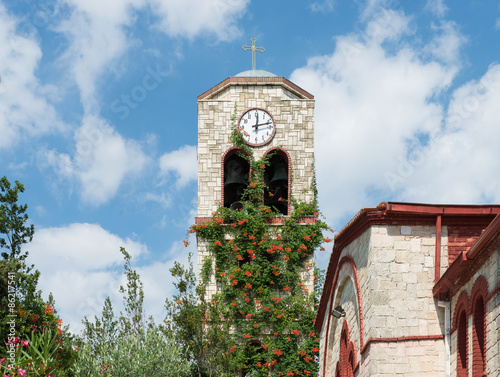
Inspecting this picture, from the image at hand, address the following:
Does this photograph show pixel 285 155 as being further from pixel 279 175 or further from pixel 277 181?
pixel 277 181

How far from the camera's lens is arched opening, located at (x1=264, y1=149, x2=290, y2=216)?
36.6m

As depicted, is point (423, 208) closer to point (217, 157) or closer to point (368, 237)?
point (368, 237)

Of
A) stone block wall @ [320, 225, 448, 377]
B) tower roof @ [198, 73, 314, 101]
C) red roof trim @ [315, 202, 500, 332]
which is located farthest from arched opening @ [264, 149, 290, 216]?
red roof trim @ [315, 202, 500, 332]

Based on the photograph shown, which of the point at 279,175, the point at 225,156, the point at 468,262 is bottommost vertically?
the point at 468,262

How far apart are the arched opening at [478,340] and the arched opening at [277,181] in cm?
1994

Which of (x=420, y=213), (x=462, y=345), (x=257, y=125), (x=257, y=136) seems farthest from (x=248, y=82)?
(x=462, y=345)

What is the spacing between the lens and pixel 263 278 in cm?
3488

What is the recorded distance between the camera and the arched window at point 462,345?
17462mm

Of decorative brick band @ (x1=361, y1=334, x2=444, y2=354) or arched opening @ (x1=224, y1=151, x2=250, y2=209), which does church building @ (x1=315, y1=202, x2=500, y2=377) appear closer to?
decorative brick band @ (x1=361, y1=334, x2=444, y2=354)

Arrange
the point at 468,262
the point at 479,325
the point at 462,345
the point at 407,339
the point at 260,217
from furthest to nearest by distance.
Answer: the point at 260,217 → the point at 407,339 → the point at 462,345 → the point at 468,262 → the point at 479,325

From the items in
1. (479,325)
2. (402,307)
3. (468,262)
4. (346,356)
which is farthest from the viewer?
(346,356)

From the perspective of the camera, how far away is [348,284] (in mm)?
22266

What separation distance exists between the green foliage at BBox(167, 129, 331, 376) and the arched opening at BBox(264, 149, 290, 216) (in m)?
0.74

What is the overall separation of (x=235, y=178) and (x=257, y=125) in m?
2.26
